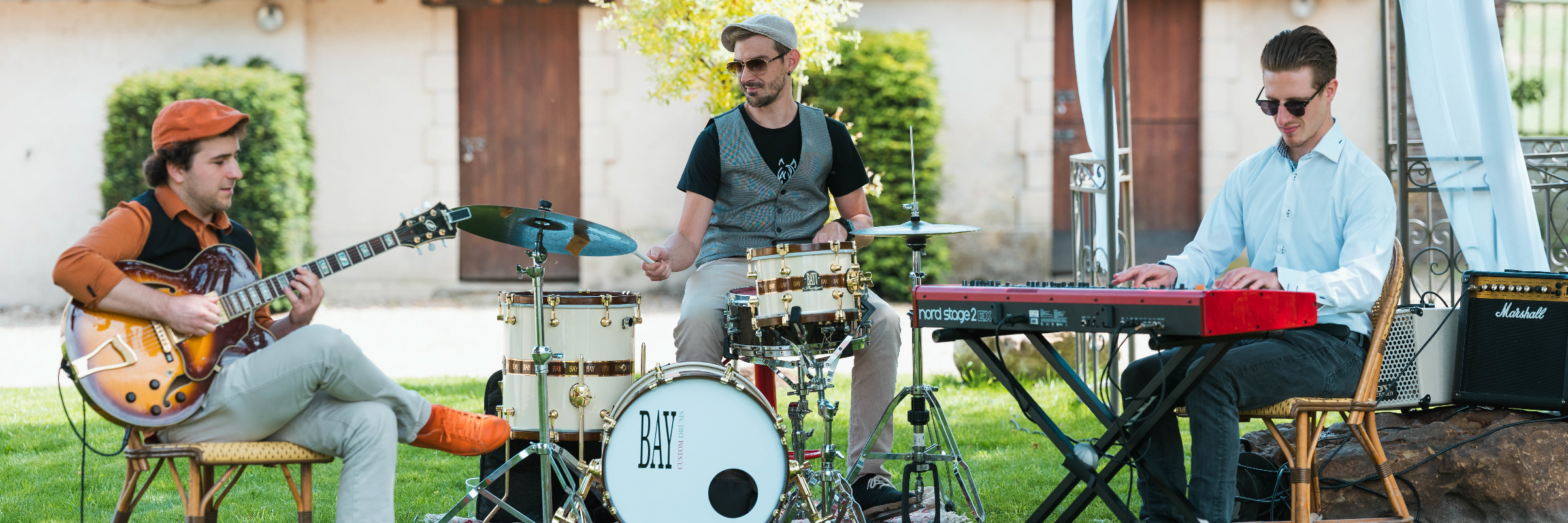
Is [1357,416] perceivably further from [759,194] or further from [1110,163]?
[1110,163]

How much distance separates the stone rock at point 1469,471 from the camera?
370 centimetres

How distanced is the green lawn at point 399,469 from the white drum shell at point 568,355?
2.52ft

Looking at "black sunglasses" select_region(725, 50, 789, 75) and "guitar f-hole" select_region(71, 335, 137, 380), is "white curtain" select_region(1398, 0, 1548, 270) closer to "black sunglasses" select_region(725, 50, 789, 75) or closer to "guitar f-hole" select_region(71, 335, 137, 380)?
"black sunglasses" select_region(725, 50, 789, 75)

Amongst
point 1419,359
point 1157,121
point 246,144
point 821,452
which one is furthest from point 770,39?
point 1157,121

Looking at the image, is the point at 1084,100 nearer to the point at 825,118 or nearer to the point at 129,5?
the point at 825,118

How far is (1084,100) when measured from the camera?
17.6ft

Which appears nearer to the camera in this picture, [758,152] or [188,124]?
[188,124]

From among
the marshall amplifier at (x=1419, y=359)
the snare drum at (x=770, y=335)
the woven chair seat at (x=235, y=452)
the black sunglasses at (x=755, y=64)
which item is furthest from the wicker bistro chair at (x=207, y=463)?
the marshall amplifier at (x=1419, y=359)

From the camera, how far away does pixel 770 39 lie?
4.21 meters

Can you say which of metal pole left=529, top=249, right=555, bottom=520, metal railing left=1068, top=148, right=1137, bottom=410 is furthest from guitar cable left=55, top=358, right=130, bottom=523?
metal railing left=1068, top=148, right=1137, bottom=410

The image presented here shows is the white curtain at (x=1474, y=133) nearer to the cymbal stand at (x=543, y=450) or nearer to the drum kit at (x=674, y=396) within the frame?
the drum kit at (x=674, y=396)

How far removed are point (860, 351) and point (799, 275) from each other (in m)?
0.58

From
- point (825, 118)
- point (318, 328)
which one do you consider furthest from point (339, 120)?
point (318, 328)

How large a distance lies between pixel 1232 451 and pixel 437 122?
8.60 m
